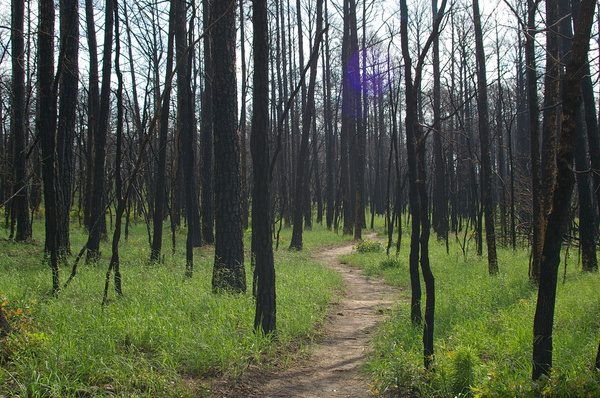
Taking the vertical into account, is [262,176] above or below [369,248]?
above

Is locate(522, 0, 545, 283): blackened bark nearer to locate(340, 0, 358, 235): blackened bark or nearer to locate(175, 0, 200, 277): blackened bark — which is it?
locate(175, 0, 200, 277): blackened bark

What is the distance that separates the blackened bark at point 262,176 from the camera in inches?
171

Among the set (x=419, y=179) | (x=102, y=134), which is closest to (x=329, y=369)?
(x=419, y=179)

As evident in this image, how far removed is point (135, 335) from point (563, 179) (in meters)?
3.94

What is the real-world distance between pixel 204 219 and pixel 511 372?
12561mm

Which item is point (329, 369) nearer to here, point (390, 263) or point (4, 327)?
point (4, 327)

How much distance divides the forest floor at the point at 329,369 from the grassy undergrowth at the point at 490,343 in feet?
0.81

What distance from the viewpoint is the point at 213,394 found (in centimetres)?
333

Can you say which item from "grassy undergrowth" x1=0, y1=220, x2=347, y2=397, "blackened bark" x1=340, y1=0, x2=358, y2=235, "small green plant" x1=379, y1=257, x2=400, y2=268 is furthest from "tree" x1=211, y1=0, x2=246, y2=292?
"blackened bark" x1=340, y1=0, x2=358, y2=235

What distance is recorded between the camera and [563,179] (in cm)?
259

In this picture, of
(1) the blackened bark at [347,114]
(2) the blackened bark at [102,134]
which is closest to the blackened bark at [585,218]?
(2) the blackened bark at [102,134]

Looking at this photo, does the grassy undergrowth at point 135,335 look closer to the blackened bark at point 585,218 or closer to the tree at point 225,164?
the tree at point 225,164

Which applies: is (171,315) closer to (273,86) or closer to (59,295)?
(59,295)

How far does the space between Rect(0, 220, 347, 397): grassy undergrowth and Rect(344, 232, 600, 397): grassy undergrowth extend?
1.27 m
